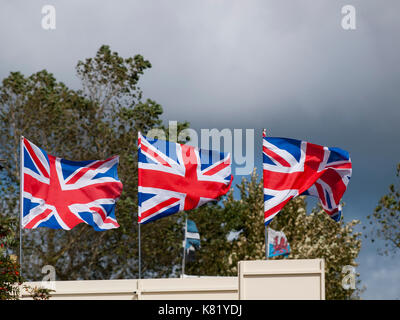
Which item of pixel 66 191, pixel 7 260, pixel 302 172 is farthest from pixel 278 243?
pixel 7 260

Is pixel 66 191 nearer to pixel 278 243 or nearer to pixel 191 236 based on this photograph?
pixel 191 236

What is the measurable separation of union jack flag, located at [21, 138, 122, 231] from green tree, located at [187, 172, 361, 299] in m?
20.7

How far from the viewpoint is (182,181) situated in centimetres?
2423

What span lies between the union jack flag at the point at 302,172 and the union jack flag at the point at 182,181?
1.52 meters

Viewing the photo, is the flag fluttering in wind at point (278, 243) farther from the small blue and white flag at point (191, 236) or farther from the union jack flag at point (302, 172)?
the union jack flag at point (302, 172)

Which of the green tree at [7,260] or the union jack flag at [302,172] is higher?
the union jack flag at [302,172]

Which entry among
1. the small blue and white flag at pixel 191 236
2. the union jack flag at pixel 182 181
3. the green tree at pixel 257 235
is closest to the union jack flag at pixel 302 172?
the union jack flag at pixel 182 181

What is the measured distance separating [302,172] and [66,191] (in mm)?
7880

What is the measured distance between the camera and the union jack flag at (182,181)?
24.1 meters

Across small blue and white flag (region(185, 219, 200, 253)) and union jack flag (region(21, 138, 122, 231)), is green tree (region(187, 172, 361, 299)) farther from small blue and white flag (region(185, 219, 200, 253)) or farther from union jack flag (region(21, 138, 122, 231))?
union jack flag (region(21, 138, 122, 231))

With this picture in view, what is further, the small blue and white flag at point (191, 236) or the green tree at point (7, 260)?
the small blue and white flag at point (191, 236)

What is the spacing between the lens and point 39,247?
4106 centimetres
